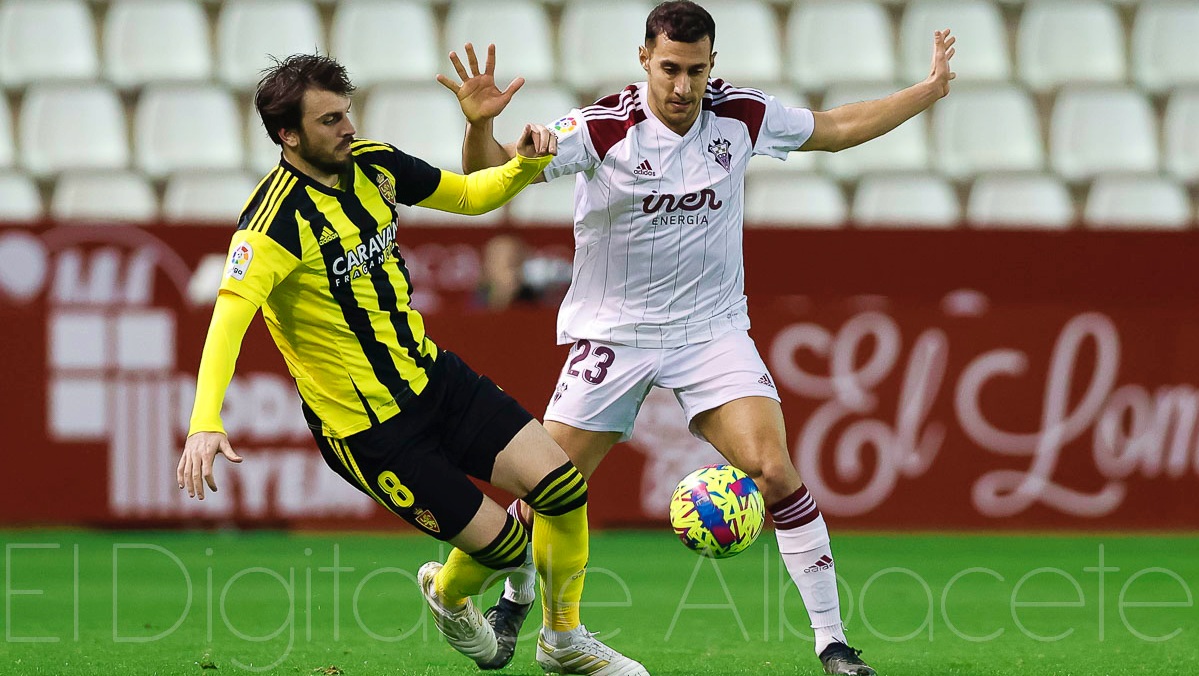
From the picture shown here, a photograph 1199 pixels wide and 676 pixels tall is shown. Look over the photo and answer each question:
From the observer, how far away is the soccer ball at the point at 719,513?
5207 millimetres

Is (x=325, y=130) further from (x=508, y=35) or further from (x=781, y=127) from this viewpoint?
(x=508, y=35)

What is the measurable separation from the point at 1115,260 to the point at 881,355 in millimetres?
2083

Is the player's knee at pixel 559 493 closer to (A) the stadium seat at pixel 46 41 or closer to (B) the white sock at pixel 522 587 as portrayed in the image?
(B) the white sock at pixel 522 587

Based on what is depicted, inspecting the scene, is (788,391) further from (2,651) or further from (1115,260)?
(2,651)

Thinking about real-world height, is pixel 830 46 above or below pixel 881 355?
above

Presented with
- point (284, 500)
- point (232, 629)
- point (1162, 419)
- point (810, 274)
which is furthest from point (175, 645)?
point (1162, 419)

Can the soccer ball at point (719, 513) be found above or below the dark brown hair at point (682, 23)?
below

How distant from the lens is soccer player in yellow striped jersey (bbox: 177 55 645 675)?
15.7 ft

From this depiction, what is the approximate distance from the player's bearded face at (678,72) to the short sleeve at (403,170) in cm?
92

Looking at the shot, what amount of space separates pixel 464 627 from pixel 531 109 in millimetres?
7331

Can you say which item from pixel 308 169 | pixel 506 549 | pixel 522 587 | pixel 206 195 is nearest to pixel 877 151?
pixel 206 195

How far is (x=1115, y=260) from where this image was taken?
10.6 metres

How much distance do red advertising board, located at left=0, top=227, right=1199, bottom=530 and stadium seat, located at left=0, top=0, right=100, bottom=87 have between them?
3242mm

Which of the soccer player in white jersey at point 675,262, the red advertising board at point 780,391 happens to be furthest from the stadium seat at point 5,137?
the soccer player in white jersey at point 675,262
